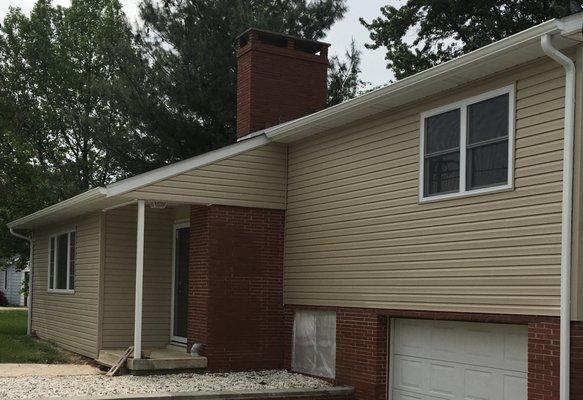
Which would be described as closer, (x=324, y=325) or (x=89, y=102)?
(x=324, y=325)

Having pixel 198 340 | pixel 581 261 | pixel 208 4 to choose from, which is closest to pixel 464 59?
pixel 581 261

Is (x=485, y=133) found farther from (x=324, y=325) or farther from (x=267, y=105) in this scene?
(x=267, y=105)

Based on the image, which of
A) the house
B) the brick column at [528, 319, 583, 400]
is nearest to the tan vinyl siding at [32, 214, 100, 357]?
the house

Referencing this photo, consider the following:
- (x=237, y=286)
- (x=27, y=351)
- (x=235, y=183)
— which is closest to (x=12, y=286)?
(x=27, y=351)

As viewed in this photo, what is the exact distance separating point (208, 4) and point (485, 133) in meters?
13.5

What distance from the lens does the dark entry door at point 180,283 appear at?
13.2 m

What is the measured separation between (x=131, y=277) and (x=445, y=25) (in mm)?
12105

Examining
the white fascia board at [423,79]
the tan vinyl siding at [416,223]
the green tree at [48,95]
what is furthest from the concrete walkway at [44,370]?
the green tree at [48,95]

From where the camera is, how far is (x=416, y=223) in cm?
940

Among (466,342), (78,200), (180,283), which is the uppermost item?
(78,200)

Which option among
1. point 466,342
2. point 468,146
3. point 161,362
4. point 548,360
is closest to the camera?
point 548,360

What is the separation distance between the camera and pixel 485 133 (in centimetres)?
844

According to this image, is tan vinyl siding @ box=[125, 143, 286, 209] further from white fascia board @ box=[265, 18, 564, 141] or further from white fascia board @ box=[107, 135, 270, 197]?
white fascia board @ box=[265, 18, 564, 141]

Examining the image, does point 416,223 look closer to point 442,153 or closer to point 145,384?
point 442,153
